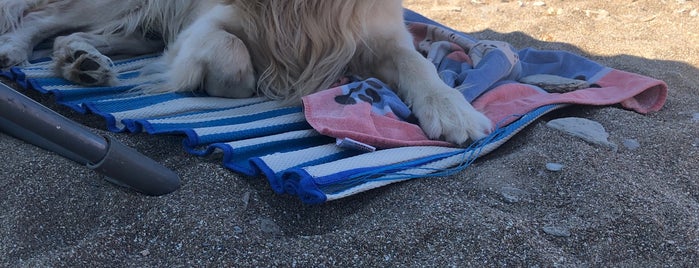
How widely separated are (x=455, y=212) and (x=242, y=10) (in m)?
1.25

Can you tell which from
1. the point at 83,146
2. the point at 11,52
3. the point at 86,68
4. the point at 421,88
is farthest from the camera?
the point at 11,52

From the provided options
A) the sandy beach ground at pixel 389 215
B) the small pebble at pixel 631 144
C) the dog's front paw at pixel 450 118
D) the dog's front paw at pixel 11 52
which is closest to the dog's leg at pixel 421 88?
the dog's front paw at pixel 450 118

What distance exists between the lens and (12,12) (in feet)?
9.39

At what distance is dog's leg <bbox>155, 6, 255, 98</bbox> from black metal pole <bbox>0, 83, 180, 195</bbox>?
2.58ft

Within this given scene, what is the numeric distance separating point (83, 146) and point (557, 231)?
101 cm

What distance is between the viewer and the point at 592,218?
145cm

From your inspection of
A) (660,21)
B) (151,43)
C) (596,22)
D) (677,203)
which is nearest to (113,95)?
(151,43)

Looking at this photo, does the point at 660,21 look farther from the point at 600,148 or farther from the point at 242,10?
the point at 242,10

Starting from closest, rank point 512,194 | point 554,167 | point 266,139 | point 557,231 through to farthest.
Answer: point 557,231 < point 512,194 < point 554,167 < point 266,139

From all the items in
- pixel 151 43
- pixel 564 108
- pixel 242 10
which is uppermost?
pixel 242 10

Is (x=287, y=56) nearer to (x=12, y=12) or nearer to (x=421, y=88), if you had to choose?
(x=421, y=88)

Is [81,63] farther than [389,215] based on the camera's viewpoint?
Yes

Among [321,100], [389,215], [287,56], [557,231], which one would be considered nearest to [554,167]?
[557,231]

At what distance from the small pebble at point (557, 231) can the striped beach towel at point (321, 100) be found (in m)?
0.35
